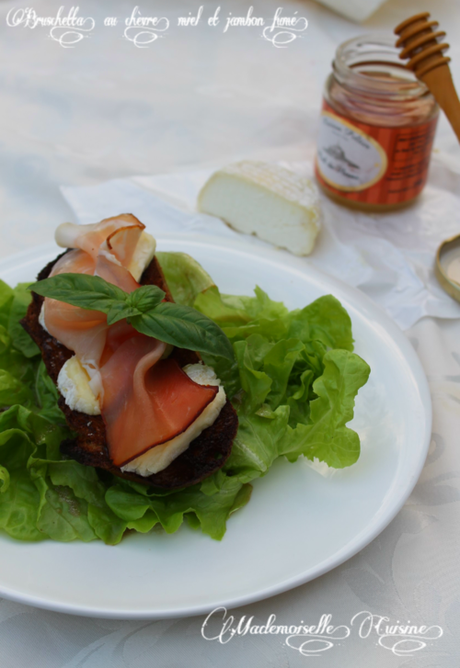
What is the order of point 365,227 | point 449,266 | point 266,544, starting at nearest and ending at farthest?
Result: point 266,544 < point 449,266 < point 365,227

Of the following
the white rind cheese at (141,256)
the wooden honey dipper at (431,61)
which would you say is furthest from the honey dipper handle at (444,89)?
the white rind cheese at (141,256)

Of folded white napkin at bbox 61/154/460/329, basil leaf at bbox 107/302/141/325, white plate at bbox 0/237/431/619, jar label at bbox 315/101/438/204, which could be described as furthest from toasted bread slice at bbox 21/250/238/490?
jar label at bbox 315/101/438/204

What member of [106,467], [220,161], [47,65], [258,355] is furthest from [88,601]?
[47,65]

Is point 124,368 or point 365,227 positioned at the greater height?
point 124,368

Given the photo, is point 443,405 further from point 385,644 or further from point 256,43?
point 256,43

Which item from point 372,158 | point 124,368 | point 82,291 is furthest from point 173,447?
point 372,158

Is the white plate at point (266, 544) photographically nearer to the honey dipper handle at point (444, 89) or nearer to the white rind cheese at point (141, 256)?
the white rind cheese at point (141, 256)

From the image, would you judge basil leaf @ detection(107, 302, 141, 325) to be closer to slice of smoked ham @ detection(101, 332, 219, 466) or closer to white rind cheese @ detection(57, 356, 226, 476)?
slice of smoked ham @ detection(101, 332, 219, 466)

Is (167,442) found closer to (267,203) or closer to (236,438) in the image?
(236,438)
